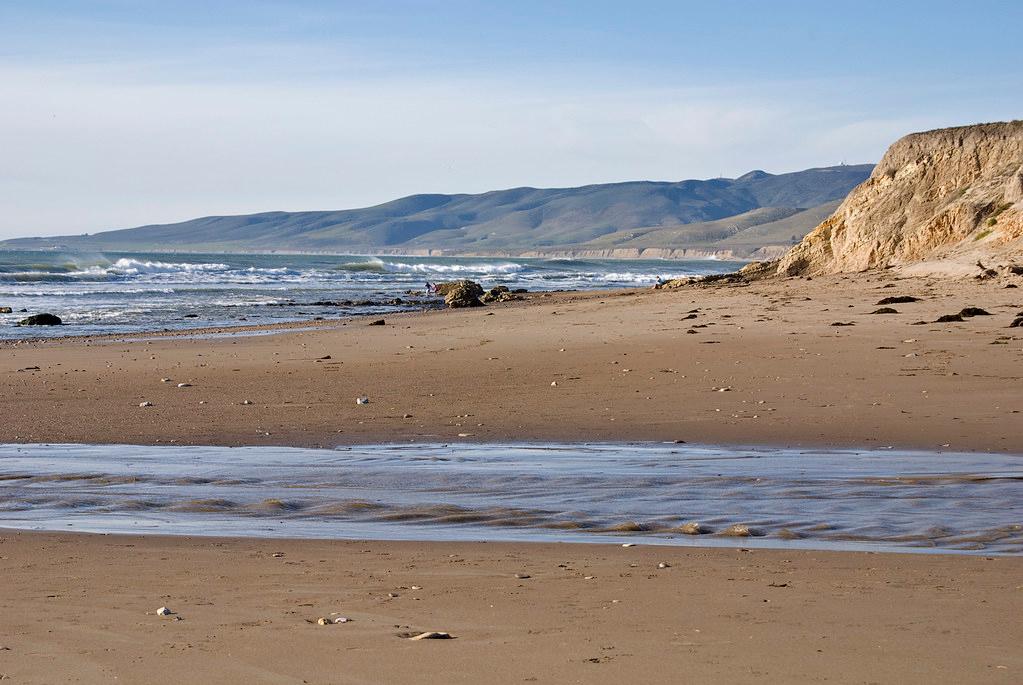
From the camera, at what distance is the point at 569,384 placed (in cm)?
1305

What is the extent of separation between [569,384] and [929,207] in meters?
19.7

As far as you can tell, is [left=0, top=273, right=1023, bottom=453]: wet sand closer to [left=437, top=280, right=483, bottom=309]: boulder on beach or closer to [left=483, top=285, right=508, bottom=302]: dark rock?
[left=437, top=280, right=483, bottom=309]: boulder on beach

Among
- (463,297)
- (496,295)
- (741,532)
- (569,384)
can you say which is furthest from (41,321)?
(741,532)

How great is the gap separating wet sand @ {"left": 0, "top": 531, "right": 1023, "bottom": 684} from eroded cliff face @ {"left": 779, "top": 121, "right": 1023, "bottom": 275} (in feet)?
70.6

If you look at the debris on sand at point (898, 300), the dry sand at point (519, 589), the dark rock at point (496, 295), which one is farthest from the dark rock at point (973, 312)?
the dark rock at point (496, 295)

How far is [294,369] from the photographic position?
1493 centimetres

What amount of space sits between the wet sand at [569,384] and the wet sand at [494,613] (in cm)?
416

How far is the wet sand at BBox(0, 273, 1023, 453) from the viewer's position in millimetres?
10156

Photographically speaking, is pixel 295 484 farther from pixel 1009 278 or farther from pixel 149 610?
pixel 1009 278

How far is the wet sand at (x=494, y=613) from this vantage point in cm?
382

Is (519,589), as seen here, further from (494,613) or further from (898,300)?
(898,300)

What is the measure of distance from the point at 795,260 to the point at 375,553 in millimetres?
28505

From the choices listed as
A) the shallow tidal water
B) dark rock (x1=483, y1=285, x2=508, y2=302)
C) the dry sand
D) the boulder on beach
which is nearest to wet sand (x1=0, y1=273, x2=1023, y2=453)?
the dry sand

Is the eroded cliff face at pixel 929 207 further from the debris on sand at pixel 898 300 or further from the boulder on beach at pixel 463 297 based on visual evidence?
the boulder on beach at pixel 463 297
